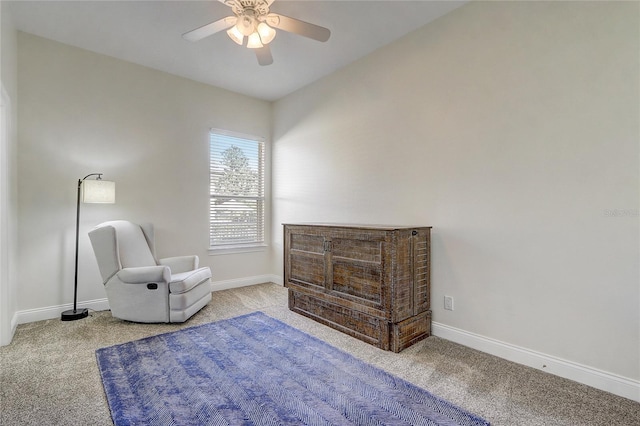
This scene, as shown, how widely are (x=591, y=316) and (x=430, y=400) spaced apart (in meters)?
1.22

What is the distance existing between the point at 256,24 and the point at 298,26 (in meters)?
0.31

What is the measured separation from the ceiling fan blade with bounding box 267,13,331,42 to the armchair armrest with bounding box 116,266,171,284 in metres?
2.36

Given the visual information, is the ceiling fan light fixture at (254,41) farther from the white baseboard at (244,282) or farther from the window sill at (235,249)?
the white baseboard at (244,282)

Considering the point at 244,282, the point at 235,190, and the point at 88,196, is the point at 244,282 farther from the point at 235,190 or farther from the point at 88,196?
the point at 88,196

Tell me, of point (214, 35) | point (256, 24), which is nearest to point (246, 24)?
point (256, 24)

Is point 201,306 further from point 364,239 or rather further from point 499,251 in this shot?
point 499,251

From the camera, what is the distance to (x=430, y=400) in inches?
71.4

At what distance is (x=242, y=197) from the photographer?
15.2 ft

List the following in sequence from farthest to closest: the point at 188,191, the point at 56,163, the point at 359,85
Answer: the point at 188,191, the point at 359,85, the point at 56,163

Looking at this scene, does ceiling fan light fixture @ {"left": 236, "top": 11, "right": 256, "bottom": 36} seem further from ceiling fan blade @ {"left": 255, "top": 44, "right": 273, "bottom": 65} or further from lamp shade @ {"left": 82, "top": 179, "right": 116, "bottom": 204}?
lamp shade @ {"left": 82, "top": 179, "right": 116, "bottom": 204}

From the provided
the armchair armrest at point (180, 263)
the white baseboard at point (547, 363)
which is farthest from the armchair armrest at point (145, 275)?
the white baseboard at point (547, 363)

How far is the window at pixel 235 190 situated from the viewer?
14.4 feet

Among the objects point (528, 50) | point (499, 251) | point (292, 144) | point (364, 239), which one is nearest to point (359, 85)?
point (292, 144)

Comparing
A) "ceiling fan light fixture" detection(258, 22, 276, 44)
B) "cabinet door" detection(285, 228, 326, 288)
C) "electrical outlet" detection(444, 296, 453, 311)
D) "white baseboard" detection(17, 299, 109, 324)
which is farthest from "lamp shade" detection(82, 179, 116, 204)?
"electrical outlet" detection(444, 296, 453, 311)
